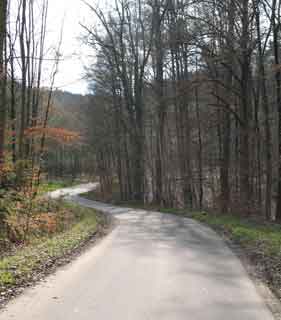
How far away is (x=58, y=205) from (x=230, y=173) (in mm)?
10464

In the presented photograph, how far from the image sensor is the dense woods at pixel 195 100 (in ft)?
57.8

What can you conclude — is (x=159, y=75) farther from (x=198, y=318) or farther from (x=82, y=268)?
(x=198, y=318)

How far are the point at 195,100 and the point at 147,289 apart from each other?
18283 millimetres

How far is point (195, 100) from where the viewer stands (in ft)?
77.2

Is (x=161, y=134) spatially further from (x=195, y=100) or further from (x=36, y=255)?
(x=36, y=255)

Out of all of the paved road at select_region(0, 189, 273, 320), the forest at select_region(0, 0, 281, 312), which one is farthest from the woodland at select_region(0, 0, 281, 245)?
the paved road at select_region(0, 189, 273, 320)

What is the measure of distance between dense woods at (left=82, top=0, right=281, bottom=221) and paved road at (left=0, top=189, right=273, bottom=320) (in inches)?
321

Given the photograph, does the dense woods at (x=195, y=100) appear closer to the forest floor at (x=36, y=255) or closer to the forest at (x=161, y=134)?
the forest at (x=161, y=134)

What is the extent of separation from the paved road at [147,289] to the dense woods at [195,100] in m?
8.15

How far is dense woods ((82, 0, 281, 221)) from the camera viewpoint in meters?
17.6

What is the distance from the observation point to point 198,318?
16.5ft

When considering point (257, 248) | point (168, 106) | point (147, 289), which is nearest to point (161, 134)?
point (168, 106)

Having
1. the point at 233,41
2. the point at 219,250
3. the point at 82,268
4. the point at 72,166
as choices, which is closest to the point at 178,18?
the point at 233,41

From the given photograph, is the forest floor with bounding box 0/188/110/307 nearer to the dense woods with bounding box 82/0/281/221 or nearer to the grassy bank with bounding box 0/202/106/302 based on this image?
the grassy bank with bounding box 0/202/106/302
